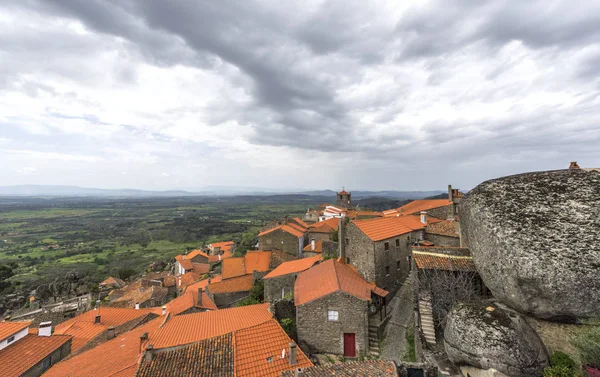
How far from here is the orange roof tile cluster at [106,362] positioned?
15.9m

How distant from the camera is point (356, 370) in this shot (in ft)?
39.9

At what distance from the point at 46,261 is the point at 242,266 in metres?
110

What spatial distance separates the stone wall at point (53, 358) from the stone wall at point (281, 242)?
1014 inches

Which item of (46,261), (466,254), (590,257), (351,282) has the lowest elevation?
(46,261)

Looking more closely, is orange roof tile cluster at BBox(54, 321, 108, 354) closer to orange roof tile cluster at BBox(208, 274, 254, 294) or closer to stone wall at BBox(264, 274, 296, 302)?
orange roof tile cluster at BBox(208, 274, 254, 294)

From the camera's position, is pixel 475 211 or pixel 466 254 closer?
pixel 475 211

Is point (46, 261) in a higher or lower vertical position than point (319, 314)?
lower

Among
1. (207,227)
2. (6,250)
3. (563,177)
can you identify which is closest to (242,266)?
(563,177)

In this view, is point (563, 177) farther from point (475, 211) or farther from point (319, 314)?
point (319, 314)

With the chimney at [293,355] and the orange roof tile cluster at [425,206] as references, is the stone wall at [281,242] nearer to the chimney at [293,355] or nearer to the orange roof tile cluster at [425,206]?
the orange roof tile cluster at [425,206]

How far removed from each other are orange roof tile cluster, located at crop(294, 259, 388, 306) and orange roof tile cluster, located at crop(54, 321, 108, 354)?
1978 centimetres

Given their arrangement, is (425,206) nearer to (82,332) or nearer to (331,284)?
(331,284)

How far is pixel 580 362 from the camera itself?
8.92 metres

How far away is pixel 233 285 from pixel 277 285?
11358mm
